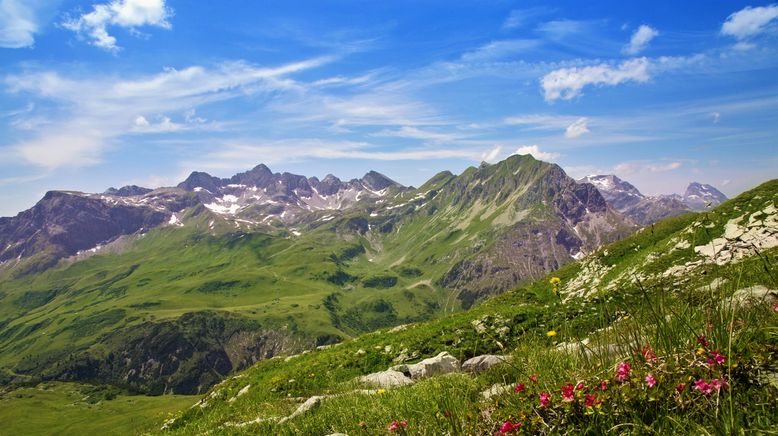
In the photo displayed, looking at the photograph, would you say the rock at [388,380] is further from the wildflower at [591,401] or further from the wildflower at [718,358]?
the wildflower at [718,358]

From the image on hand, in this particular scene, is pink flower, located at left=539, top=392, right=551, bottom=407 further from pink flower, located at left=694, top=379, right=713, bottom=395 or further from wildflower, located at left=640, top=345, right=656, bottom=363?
pink flower, located at left=694, top=379, right=713, bottom=395

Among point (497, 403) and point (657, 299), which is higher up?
point (657, 299)

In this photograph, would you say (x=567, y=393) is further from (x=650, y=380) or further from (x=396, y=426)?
(x=396, y=426)

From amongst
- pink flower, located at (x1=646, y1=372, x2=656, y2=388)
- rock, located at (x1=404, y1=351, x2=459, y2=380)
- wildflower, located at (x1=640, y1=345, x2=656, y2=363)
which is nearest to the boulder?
rock, located at (x1=404, y1=351, x2=459, y2=380)

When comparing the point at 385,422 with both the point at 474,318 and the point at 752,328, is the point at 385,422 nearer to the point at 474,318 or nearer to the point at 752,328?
the point at 752,328

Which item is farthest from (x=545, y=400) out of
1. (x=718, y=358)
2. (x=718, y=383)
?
(x=718, y=358)

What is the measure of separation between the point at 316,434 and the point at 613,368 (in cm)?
660

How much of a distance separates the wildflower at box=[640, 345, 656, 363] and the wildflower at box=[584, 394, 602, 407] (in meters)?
0.87

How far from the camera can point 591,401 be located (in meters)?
4.62

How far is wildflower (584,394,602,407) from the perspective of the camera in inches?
181

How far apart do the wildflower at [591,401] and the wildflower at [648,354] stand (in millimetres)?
874

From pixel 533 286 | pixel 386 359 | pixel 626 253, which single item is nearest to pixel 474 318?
pixel 386 359

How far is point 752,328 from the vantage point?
5.24m

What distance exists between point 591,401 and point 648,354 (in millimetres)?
1162
